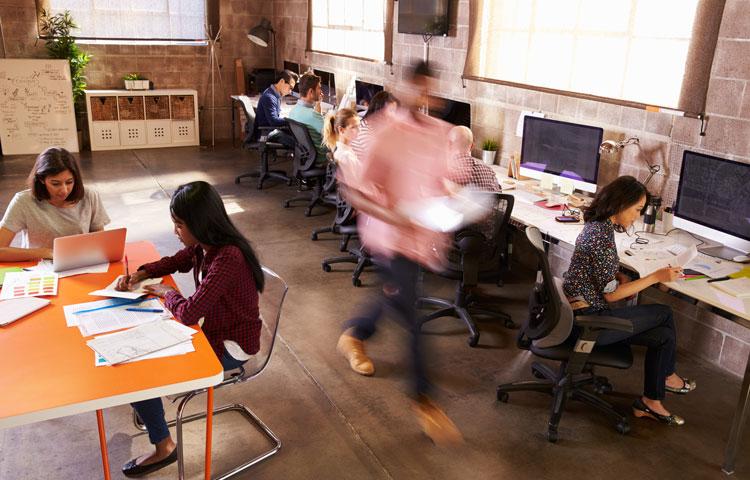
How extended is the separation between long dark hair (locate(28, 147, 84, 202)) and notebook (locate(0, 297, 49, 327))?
2.40ft

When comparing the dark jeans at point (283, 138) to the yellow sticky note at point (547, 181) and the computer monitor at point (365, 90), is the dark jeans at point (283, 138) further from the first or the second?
the yellow sticky note at point (547, 181)

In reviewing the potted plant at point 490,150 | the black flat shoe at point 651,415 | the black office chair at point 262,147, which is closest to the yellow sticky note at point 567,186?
the potted plant at point 490,150

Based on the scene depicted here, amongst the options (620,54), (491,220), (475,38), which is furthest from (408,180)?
(475,38)

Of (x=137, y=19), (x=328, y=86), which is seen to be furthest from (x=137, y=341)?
(x=137, y=19)

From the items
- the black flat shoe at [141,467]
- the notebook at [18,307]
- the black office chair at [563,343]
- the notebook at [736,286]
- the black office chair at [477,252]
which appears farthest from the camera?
the black office chair at [477,252]

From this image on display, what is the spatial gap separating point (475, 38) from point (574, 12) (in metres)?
1.03

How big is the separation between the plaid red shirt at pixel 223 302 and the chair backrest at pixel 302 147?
10.8ft

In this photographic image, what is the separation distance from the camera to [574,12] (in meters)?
4.50

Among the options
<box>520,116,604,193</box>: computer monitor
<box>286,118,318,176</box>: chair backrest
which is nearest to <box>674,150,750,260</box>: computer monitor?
<box>520,116,604,193</box>: computer monitor

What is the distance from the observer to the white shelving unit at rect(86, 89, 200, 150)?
8578 millimetres

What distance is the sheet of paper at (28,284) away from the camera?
247 centimetres

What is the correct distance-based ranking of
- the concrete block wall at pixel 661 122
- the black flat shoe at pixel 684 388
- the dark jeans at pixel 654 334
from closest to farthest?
the dark jeans at pixel 654 334, the black flat shoe at pixel 684 388, the concrete block wall at pixel 661 122

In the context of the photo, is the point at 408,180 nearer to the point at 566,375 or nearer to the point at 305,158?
the point at 566,375

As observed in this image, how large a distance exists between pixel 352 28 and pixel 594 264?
18.8ft
